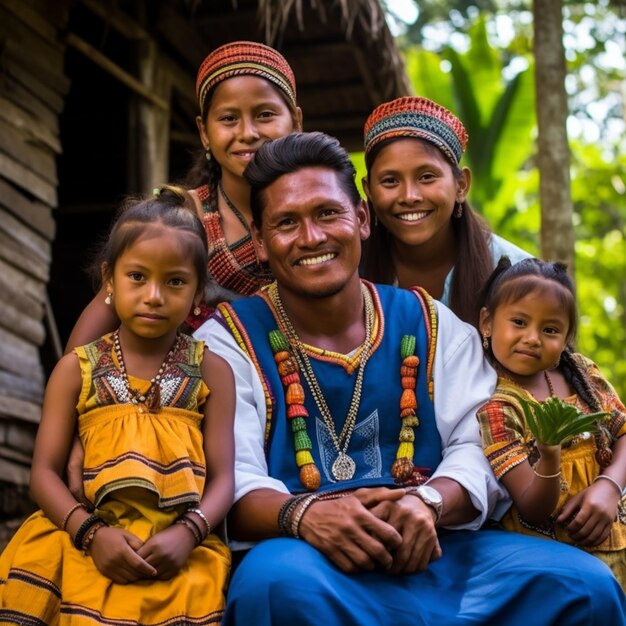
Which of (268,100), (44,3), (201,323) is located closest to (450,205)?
(268,100)

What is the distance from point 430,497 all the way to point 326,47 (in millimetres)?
4678

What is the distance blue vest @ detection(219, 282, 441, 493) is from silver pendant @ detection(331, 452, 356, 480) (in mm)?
13

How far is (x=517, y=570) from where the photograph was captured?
107 inches

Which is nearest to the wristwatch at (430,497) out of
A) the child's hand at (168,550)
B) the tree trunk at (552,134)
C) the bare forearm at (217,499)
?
the bare forearm at (217,499)

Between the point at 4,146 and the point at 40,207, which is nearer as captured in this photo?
the point at 4,146

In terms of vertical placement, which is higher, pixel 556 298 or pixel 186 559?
pixel 556 298

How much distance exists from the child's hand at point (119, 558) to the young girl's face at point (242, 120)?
162 cm

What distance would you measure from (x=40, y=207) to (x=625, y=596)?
14.0ft

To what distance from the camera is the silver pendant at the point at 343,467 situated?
3.05m

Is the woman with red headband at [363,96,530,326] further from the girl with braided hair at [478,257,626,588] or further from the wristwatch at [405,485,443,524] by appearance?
the wristwatch at [405,485,443,524]

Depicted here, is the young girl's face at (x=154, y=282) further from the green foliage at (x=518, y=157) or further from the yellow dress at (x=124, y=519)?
the green foliage at (x=518, y=157)

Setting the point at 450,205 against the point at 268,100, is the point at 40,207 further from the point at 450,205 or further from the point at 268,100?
the point at 450,205

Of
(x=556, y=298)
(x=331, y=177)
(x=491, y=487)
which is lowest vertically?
(x=491, y=487)

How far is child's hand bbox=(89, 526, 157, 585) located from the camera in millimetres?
2582
